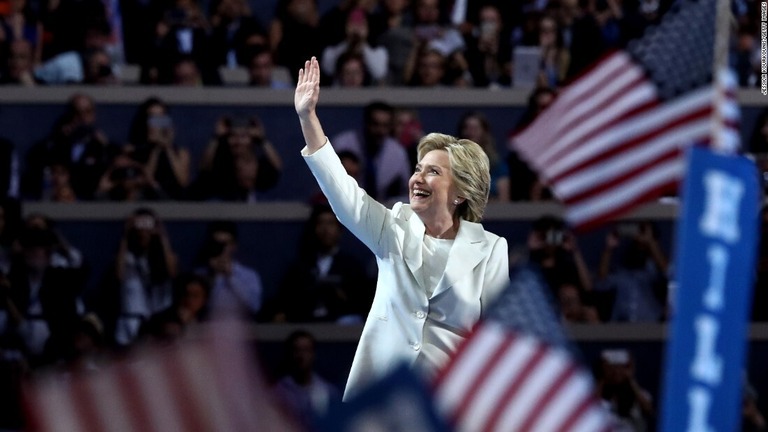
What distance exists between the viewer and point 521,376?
303 centimetres

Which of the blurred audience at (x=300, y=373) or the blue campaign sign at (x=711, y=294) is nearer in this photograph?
the blue campaign sign at (x=711, y=294)

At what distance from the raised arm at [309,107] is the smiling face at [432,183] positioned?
0.38 metres

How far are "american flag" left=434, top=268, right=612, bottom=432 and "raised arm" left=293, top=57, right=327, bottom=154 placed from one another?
2363mm

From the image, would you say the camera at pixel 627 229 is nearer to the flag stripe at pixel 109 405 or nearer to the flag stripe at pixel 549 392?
the flag stripe at pixel 549 392

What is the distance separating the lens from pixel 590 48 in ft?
39.4

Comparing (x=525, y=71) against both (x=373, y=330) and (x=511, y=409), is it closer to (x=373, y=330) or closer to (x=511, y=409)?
(x=373, y=330)

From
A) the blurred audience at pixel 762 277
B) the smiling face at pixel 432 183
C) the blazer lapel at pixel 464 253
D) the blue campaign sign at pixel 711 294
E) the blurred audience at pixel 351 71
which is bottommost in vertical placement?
the blurred audience at pixel 762 277

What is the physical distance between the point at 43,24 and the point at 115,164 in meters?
1.63

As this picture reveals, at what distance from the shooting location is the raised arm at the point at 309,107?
5301mm

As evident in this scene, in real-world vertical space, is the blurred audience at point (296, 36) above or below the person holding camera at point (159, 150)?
above

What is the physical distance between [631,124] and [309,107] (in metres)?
1.13

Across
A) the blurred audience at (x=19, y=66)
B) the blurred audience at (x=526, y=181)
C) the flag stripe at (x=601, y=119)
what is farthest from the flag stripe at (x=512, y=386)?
the blurred audience at (x=19, y=66)

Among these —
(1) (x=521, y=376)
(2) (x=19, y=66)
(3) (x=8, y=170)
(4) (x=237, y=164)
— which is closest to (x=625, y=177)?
(1) (x=521, y=376)

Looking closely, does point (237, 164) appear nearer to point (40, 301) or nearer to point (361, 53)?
point (361, 53)
